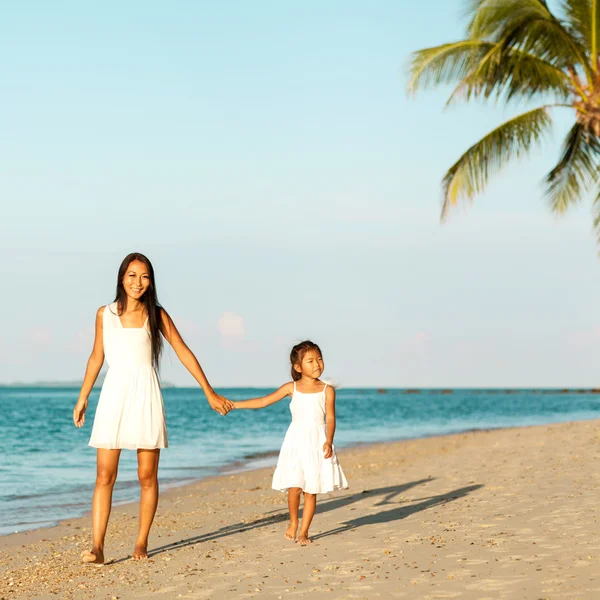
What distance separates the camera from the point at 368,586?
489 centimetres

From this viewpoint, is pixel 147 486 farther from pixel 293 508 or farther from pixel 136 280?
pixel 136 280

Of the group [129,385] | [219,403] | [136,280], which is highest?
[136,280]

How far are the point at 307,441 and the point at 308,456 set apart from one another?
0.38 ft

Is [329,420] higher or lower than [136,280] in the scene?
lower

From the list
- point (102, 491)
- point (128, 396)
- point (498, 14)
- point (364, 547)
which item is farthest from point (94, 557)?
point (498, 14)

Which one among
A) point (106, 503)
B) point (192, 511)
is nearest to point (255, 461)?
point (192, 511)

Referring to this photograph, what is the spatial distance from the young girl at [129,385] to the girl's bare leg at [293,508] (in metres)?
1.13

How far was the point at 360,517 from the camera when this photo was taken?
794 cm

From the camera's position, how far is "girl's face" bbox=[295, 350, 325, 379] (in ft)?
21.3

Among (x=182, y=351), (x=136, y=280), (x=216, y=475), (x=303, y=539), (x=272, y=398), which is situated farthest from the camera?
(x=216, y=475)

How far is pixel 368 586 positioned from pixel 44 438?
23555 millimetres

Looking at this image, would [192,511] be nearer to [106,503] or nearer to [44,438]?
[106,503]

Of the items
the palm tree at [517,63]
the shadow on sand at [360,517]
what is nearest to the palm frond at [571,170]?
the palm tree at [517,63]

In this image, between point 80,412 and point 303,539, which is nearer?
point 80,412
